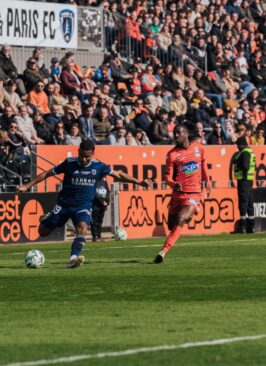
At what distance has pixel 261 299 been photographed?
1309cm

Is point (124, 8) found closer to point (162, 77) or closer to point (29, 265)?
point (162, 77)

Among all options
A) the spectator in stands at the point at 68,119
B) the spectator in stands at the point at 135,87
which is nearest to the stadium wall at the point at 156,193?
the spectator in stands at the point at 68,119

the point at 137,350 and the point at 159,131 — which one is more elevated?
the point at 159,131

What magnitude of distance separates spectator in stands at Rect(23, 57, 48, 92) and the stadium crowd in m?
0.03

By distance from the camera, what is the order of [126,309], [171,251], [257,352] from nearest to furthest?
[257,352], [126,309], [171,251]

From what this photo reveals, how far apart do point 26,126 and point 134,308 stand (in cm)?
1594

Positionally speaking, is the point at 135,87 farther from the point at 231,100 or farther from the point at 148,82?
the point at 231,100

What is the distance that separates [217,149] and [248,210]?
2.27m

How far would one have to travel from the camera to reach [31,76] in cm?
3016

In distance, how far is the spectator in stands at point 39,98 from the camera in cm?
2925

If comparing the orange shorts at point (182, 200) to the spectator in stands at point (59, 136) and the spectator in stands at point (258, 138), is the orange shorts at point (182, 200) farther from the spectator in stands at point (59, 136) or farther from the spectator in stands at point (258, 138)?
the spectator in stands at point (258, 138)

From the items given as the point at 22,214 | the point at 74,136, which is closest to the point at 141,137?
the point at 74,136

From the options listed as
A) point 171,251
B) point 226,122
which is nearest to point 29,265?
point 171,251

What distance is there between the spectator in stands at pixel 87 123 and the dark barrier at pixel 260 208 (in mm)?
5412
